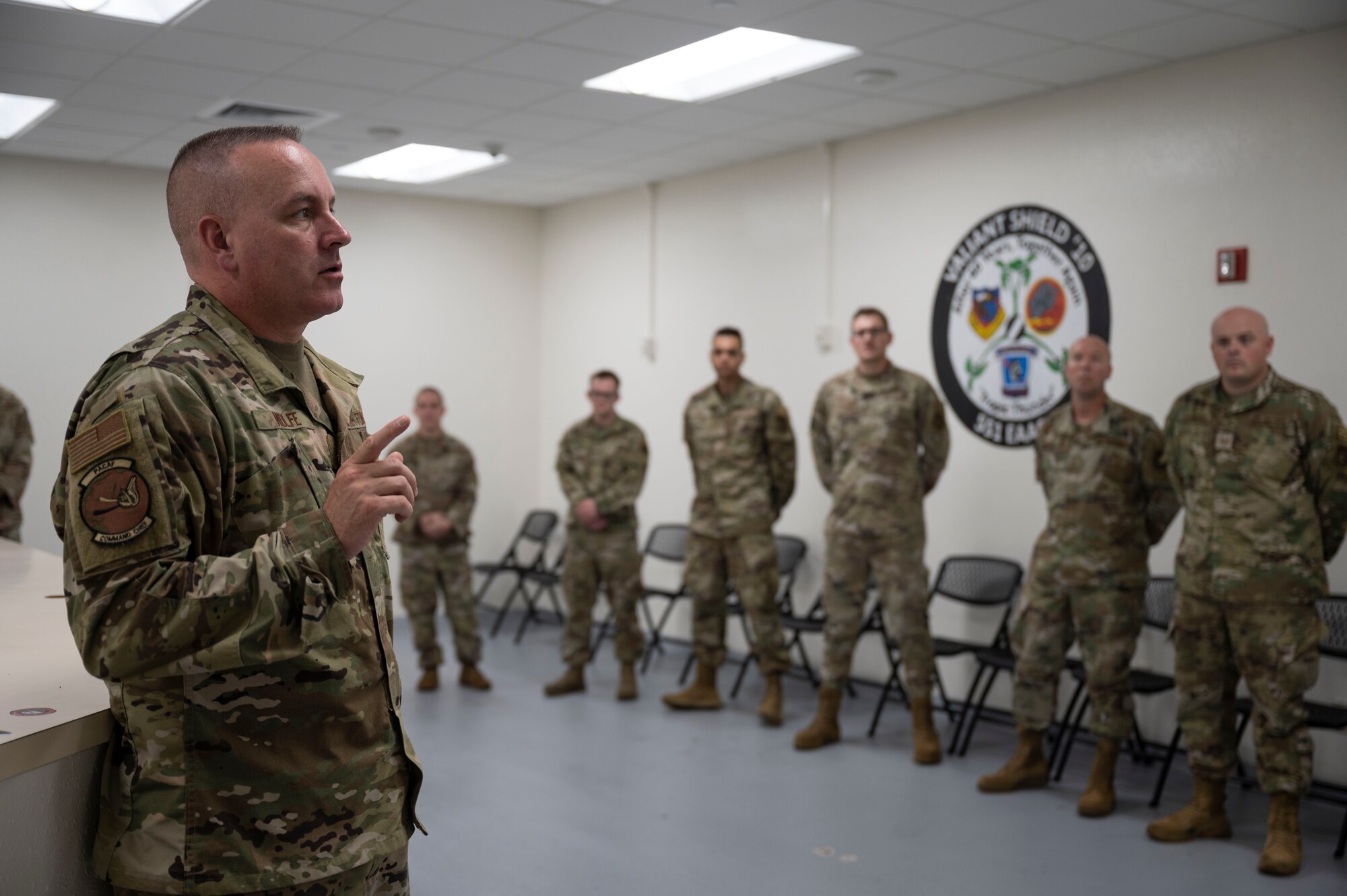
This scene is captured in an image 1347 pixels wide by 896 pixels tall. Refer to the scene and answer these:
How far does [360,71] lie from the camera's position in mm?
5289

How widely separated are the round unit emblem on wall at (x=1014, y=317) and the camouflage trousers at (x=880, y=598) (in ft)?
3.17

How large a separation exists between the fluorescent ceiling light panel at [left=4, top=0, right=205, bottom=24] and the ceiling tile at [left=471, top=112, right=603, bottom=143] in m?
1.96

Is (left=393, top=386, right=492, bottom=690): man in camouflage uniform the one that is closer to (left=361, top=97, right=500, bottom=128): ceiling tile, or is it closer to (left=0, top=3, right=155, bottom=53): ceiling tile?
(left=361, top=97, right=500, bottom=128): ceiling tile

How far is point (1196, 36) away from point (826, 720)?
3.37 m

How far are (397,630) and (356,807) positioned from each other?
6964mm

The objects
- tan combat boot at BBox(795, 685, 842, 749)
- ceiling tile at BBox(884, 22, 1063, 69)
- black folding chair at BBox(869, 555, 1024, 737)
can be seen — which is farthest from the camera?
black folding chair at BBox(869, 555, 1024, 737)

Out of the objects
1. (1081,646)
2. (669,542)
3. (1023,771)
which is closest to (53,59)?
(669,542)

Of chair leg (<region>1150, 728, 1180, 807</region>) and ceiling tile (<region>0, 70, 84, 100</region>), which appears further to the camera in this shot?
ceiling tile (<region>0, 70, 84, 100</region>)

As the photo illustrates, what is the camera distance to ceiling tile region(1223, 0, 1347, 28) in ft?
14.2

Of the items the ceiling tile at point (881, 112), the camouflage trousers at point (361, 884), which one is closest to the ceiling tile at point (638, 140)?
the ceiling tile at point (881, 112)

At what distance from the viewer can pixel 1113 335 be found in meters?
5.47

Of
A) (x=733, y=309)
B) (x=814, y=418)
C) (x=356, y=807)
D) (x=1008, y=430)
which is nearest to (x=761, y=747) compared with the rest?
(x=814, y=418)

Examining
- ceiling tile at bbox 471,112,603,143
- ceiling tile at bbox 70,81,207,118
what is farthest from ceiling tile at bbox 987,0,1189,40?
ceiling tile at bbox 70,81,207,118

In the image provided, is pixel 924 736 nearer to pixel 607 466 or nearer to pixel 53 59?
pixel 607 466
